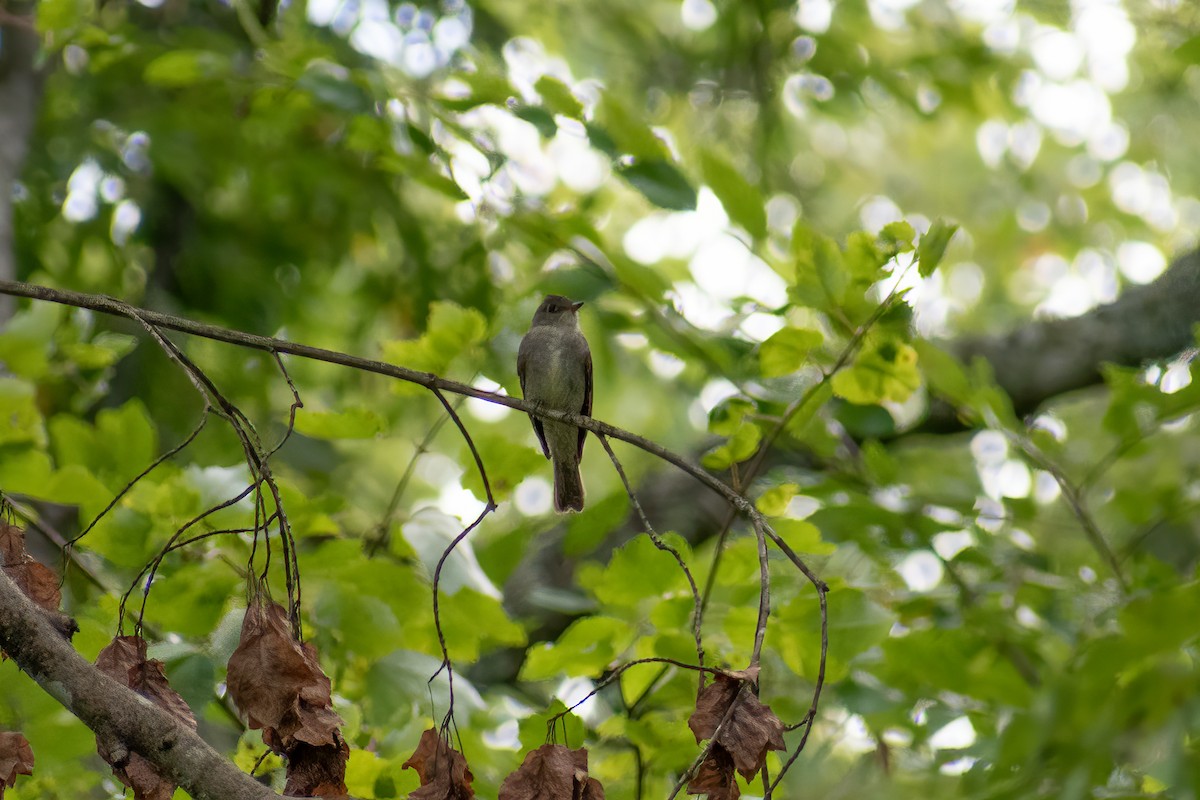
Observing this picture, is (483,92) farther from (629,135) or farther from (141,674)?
(141,674)

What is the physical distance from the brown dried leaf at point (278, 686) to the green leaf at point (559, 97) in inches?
73.0

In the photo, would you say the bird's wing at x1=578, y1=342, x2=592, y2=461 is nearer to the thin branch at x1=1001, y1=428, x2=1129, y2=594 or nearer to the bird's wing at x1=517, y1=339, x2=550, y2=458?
the bird's wing at x1=517, y1=339, x2=550, y2=458

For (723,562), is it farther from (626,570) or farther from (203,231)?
(203,231)

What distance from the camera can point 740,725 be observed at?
5.15 ft

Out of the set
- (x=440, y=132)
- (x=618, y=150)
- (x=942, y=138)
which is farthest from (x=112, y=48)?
(x=942, y=138)

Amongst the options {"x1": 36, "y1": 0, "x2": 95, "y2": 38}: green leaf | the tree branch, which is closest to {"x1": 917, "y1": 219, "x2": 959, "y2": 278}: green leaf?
the tree branch

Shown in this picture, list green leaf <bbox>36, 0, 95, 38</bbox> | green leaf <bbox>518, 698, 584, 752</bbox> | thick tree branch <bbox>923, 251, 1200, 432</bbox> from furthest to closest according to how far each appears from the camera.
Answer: thick tree branch <bbox>923, 251, 1200, 432</bbox> → green leaf <bbox>36, 0, 95, 38</bbox> → green leaf <bbox>518, 698, 584, 752</bbox>

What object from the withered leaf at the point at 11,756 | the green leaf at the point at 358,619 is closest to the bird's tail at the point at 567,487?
the green leaf at the point at 358,619

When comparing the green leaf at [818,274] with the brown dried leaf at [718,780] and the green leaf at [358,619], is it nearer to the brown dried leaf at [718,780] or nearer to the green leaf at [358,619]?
the green leaf at [358,619]

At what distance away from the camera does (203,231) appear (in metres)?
5.30

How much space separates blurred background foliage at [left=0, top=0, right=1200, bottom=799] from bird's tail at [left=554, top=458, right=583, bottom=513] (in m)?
0.26

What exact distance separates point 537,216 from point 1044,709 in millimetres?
2368

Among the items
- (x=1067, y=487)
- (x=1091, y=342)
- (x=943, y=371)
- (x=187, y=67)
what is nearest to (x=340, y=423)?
(x=943, y=371)

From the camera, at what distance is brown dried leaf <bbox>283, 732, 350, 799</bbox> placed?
5.61 ft
